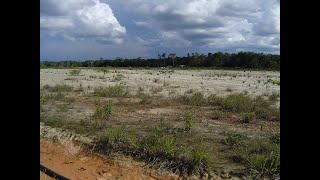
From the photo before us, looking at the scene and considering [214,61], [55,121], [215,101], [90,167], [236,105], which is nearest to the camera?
[90,167]

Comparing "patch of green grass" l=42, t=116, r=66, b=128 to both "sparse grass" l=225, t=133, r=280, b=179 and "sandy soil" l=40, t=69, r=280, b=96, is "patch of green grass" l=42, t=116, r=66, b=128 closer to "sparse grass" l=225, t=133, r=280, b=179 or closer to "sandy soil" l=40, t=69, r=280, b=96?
"sparse grass" l=225, t=133, r=280, b=179

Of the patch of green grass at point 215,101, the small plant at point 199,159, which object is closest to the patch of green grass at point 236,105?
the patch of green grass at point 215,101

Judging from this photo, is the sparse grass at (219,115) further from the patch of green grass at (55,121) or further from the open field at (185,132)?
the patch of green grass at (55,121)

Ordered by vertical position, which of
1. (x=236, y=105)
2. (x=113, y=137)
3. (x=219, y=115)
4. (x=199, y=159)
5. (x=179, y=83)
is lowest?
(x=199, y=159)

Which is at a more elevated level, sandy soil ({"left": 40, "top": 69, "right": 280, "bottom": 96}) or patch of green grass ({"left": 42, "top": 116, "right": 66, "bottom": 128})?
sandy soil ({"left": 40, "top": 69, "right": 280, "bottom": 96})

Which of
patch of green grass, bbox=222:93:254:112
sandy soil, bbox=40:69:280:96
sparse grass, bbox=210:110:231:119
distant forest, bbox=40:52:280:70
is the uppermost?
distant forest, bbox=40:52:280:70

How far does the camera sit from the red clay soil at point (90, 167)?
20.5ft

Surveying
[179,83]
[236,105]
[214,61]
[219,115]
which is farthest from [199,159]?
[214,61]

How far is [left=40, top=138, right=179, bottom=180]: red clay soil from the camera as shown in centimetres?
626

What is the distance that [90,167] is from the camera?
6.68m

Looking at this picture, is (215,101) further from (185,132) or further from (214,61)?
(214,61)

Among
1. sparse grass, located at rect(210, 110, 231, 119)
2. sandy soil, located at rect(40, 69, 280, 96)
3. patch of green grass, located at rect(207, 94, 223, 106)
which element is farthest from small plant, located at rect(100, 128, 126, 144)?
sandy soil, located at rect(40, 69, 280, 96)

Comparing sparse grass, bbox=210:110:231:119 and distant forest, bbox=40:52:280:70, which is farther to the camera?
distant forest, bbox=40:52:280:70
